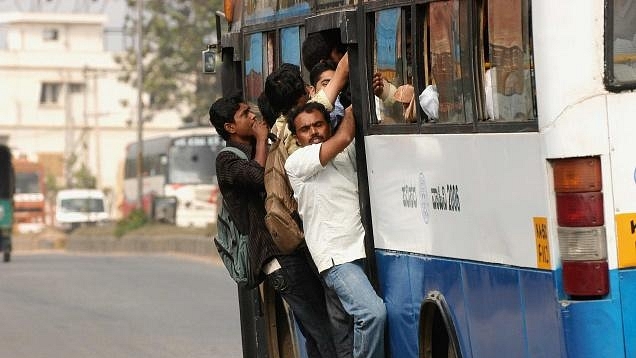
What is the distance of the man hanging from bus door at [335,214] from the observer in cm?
812

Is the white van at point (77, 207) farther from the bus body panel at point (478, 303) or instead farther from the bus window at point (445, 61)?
the bus window at point (445, 61)

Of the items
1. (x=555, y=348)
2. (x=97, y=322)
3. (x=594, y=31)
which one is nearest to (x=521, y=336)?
(x=555, y=348)

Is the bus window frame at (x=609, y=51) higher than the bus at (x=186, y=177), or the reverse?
the bus at (x=186, y=177)

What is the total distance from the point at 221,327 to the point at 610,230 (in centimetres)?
1142

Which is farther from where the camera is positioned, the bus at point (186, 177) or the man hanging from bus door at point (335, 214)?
the bus at point (186, 177)

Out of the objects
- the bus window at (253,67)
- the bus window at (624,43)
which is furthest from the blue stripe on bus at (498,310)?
the bus window at (253,67)

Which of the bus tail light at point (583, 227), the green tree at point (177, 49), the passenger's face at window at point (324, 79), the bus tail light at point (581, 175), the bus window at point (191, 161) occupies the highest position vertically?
the green tree at point (177, 49)

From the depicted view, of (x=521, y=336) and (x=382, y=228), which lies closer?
(x=521, y=336)

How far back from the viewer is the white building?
101 m

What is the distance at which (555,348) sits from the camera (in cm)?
621

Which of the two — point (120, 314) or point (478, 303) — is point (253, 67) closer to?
point (478, 303)

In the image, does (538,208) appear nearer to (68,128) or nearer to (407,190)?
(407,190)

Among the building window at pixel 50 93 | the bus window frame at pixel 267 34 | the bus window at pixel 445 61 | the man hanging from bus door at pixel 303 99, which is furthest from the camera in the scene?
the building window at pixel 50 93

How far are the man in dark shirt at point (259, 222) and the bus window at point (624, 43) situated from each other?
2909 mm
